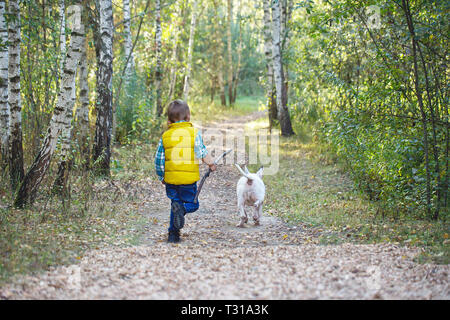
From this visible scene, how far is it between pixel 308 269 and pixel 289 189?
610 centimetres

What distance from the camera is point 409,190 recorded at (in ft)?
25.7

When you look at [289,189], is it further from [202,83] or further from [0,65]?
[202,83]

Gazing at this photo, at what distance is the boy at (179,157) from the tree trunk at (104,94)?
4421mm

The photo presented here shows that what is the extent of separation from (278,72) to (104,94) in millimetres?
8689

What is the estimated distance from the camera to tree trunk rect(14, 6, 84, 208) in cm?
712

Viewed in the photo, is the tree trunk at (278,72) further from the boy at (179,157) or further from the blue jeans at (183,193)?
the blue jeans at (183,193)

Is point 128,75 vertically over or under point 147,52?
under

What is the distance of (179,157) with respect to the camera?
237 inches

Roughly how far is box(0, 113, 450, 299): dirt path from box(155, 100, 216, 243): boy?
752mm

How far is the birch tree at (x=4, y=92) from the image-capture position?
282 inches

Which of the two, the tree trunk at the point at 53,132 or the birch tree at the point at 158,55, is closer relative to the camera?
the tree trunk at the point at 53,132

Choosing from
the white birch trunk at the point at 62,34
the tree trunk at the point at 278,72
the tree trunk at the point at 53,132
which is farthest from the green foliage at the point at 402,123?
the tree trunk at the point at 278,72
